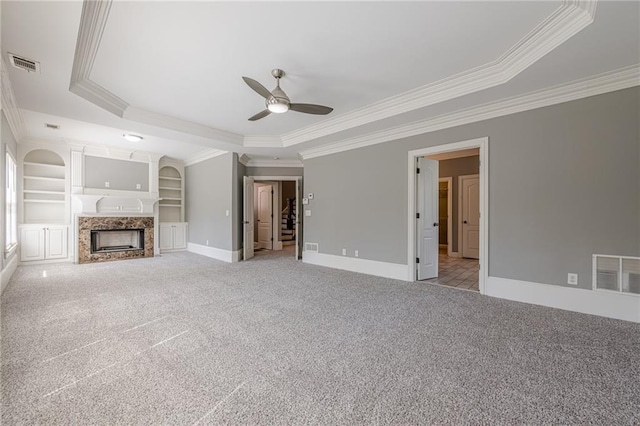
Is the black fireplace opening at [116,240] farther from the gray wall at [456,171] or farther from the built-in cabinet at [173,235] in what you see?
the gray wall at [456,171]

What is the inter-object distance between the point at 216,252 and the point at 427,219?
498 cm

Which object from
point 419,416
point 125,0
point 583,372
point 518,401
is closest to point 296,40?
point 125,0

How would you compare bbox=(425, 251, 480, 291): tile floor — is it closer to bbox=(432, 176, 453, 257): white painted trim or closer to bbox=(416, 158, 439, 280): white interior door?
bbox=(416, 158, 439, 280): white interior door

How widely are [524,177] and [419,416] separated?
329 cm

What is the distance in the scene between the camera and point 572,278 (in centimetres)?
315

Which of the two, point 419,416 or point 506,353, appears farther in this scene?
point 506,353

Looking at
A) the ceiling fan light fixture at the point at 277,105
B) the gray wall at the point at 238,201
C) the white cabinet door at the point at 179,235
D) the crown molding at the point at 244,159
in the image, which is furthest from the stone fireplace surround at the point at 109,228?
the ceiling fan light fixture at the point at 277,105

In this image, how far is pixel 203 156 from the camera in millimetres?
7105

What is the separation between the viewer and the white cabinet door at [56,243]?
573 centimetres

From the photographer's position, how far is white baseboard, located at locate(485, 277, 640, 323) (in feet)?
9.34

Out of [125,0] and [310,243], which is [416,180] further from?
[125,0]

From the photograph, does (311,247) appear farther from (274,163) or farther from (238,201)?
(274,163)

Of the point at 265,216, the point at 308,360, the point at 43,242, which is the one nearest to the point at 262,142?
→ the point at 265,216

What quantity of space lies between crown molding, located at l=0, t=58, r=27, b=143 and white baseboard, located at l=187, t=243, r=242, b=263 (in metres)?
4.08
